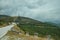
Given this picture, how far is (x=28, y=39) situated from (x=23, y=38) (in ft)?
2.35

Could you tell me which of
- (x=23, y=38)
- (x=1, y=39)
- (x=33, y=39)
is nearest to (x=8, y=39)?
(x=1, y=39)

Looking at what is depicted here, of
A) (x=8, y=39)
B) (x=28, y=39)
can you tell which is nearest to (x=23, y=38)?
(x=28, y=39)

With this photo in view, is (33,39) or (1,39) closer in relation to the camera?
(1,39)

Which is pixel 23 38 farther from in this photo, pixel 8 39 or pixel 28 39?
pixel 8 39

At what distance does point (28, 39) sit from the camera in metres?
24.2

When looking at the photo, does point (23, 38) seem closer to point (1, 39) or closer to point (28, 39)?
point (28, 39)

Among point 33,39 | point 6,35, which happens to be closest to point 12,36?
point 6,35

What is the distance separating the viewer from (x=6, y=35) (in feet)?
79.3

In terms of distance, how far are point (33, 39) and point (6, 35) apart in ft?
12.7

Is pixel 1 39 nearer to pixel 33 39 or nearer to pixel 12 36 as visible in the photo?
pixel 12 36

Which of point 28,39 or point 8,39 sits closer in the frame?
point 8,39

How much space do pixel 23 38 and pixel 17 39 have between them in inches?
40.4

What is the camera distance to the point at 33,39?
2481 centimetres

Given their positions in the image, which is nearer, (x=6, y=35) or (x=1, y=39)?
(x=1, y=39)
